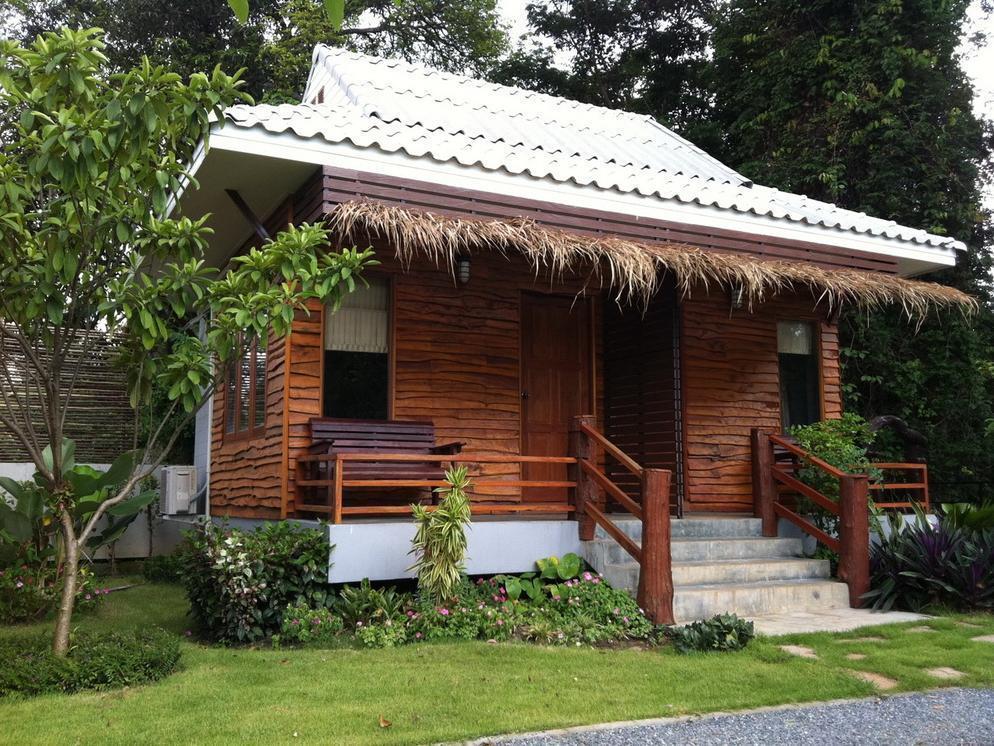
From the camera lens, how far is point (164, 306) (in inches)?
235

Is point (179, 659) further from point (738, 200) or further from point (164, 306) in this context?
point (738, 200)

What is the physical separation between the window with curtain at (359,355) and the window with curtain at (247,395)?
35.3 inches

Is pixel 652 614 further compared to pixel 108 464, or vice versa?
pixel 108 464

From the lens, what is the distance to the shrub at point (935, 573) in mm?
8078

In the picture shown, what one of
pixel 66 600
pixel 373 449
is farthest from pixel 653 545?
pixel 66 600

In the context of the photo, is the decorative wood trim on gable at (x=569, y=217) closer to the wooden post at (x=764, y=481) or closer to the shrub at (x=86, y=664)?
the wooden post at (x=764, y=481)

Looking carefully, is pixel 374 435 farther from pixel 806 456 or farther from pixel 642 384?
pixel 806 456

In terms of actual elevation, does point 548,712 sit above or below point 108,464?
below

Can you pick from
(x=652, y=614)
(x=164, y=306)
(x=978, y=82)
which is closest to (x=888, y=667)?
(x=652, y=614)

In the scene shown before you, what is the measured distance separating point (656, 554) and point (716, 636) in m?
0.91

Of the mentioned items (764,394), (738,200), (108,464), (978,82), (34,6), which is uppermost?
(34,6)

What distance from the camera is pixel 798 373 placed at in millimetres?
11469

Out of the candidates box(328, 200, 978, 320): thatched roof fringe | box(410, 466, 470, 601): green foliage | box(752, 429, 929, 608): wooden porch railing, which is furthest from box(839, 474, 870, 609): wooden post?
box(410, 466, 470, 601): green foliage

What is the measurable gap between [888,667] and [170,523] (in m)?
9.25
